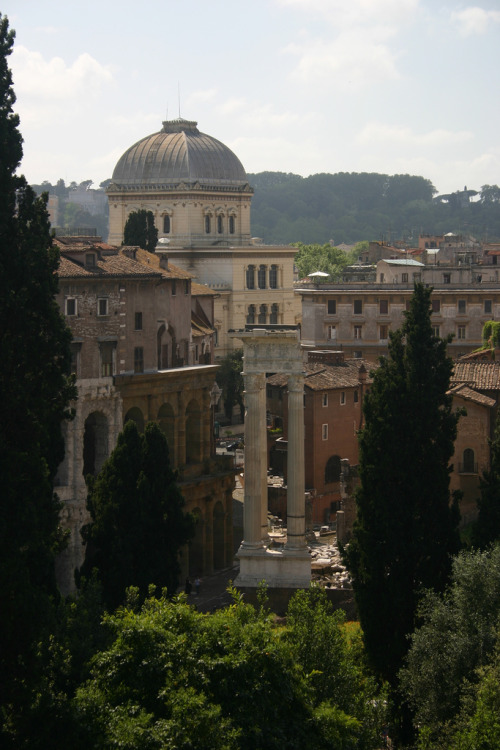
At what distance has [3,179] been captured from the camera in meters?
28.6

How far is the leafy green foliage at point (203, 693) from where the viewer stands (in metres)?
24.8

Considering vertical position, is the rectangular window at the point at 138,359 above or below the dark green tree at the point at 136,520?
above

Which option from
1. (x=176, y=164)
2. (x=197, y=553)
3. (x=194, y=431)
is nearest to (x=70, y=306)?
(x=194, y=431)

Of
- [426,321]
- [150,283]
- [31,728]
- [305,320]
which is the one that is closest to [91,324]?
[150,283]

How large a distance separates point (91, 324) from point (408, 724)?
755 inches

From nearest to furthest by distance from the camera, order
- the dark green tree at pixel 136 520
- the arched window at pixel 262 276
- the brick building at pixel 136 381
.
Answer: the dark green tree at pixel 136 520 < the brick building at pixel 136 381 < the arched window at pixel 262 276

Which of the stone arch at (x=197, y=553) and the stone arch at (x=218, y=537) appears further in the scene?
the stone arch at (x=218, y=537)

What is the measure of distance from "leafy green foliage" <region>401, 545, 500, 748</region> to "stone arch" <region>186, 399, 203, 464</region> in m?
20.8

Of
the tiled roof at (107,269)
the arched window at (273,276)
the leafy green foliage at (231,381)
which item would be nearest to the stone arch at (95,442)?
the tiled roof at (107,269)

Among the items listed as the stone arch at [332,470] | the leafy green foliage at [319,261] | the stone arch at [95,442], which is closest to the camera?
the stone arch at [95,442]

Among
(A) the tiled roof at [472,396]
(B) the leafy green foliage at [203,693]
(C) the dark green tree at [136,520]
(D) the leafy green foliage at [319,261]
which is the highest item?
(D) the leafy green foliage at [319,261]

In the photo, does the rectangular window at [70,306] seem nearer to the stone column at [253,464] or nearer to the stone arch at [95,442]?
the stone arch at [95,442]

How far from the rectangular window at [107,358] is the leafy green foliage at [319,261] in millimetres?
92108

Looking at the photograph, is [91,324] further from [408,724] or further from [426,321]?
[408,724]
